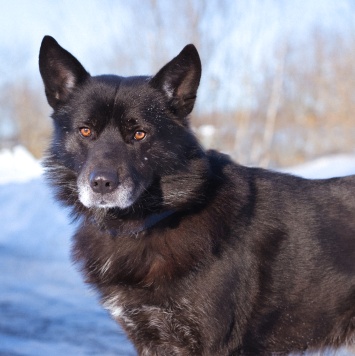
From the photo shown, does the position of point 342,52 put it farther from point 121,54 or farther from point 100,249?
point 100,249

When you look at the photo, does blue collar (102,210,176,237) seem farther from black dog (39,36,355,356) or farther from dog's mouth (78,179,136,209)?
dog's mouth (78,179,136,209)

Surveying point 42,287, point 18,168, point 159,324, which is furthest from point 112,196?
point 18,168

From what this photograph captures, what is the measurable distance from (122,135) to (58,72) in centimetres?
67

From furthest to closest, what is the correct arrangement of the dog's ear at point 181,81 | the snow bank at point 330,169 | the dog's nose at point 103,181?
1. the snow bank at point 330,169
2. the dog's ear at point 181,81
3. the dog's nose at point 103,181

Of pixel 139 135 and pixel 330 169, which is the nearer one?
pixel 139 135

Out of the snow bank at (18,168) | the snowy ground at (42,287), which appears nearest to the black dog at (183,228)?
the snowy ground at (42,287)

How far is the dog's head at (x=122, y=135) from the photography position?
3467mm

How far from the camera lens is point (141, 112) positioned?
12.0 feet

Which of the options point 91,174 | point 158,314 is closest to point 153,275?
point 158,314

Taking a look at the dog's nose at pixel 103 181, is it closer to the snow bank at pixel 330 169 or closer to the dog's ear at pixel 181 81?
the dog's ear at pixel 181 81

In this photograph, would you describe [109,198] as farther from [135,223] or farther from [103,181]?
[135,223]

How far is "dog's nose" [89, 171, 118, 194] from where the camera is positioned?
3.37 m

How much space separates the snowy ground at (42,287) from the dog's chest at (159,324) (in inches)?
14.1

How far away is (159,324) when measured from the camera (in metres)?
3.57
